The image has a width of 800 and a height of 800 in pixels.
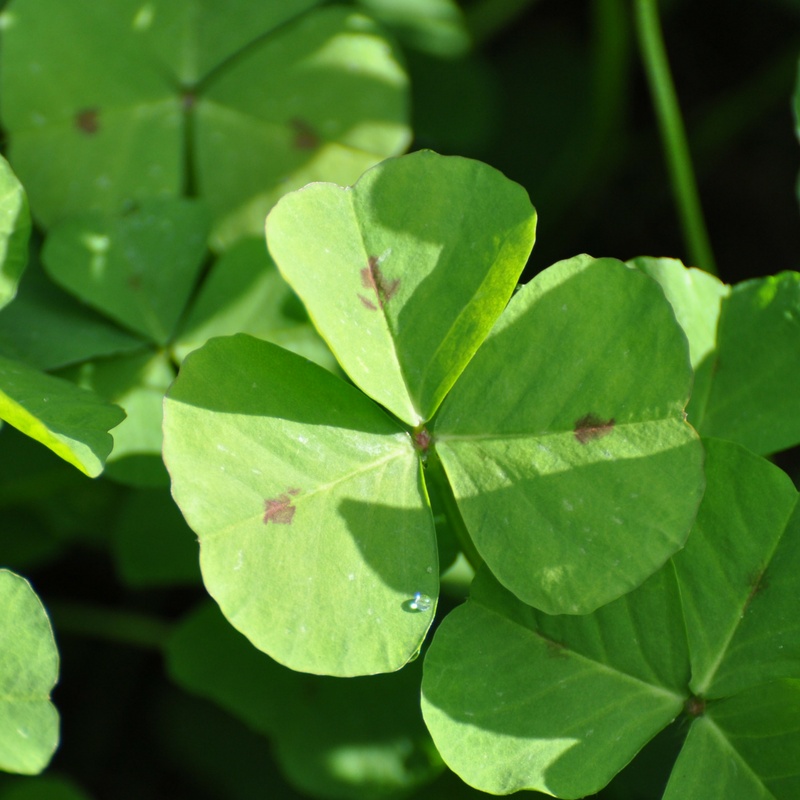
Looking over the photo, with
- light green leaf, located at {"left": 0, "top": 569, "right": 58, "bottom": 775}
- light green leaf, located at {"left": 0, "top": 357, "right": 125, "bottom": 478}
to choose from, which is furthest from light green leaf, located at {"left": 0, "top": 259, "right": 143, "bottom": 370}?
light green leaf, located at {"left": 0, "top": 569, "right": 58, "bottom": 775}

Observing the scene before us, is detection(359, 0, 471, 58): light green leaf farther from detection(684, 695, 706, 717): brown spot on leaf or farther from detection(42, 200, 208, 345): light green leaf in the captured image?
detection(684, 695, 706, 717): brown spot on leaf

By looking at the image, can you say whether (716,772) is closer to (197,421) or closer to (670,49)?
(197,421)

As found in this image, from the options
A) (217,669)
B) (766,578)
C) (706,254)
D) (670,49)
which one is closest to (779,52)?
(670,49)

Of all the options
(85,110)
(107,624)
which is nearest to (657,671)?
(107,624)

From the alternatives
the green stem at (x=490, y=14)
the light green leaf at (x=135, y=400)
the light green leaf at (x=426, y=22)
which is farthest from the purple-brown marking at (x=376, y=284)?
the green stem at (x=490, y=14)

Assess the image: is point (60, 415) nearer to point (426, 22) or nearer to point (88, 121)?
point (88, 121)
